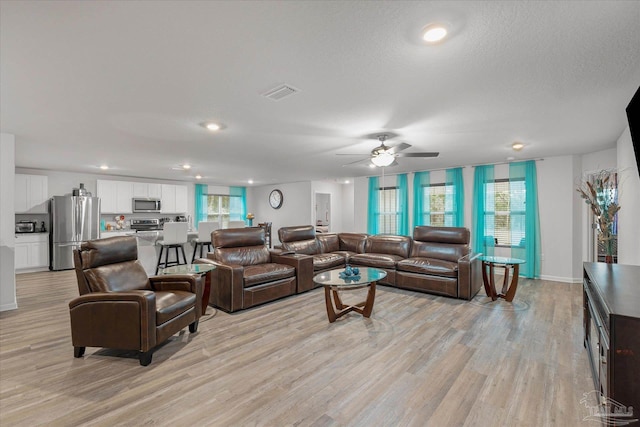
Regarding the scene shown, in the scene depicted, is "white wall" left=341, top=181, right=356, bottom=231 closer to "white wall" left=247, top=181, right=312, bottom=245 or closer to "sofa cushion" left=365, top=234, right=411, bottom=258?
"white wall" left=247, top=181, right=312, bottom=245

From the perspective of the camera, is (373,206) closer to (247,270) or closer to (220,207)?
(247,270)

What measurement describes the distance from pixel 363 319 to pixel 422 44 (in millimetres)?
2940

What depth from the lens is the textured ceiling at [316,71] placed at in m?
1.59

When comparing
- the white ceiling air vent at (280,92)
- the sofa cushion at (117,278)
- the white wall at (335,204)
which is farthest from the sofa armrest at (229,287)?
the white wall at (335,204)

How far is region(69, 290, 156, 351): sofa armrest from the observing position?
8.00ft

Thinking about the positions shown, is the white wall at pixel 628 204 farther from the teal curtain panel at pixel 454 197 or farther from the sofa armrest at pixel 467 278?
the teal curtain panel at pixel 454 197

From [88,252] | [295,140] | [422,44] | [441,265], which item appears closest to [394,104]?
[422,44]

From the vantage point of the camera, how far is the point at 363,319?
11.7ft

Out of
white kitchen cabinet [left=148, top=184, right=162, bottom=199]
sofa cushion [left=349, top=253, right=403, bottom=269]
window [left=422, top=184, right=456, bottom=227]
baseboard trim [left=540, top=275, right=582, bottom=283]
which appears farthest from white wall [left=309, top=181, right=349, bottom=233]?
baseboard trim [left=540, top=275, right=582, bottom=283]

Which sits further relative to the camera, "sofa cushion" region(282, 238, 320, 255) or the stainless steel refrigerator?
the stainless steel refrigerator

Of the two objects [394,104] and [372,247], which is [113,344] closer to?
[394,104]

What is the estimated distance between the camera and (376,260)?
5.31 meters

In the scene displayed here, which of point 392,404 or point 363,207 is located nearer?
point 392,404

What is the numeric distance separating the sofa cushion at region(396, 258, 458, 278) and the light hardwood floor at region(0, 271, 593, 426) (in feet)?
2.79
